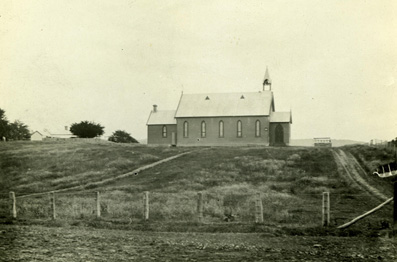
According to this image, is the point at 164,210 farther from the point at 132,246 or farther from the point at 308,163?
the point at 308,163

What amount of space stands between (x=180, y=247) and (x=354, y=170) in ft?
84.2

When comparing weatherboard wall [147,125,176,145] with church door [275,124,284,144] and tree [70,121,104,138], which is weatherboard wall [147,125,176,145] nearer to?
church door [275,124,284,144]

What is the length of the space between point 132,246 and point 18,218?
26.1ft

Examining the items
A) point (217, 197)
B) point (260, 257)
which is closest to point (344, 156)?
A: point (217, 197)

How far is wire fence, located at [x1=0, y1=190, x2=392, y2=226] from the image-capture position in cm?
1719

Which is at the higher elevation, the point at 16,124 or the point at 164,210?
the point at 16,124

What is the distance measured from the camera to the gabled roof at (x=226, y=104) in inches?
2215

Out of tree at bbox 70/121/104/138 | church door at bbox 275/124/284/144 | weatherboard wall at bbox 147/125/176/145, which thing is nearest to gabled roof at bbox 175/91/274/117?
church door at bbox 275/124/284/144

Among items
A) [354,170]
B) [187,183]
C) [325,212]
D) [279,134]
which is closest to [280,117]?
[279,134]

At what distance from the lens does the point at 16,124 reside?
84.9 meters

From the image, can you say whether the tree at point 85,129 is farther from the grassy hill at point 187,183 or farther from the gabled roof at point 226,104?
the gabled roof at point 226,104

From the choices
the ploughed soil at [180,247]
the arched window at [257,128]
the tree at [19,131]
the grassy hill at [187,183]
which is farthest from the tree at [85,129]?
the ploughed soil at [180,247]

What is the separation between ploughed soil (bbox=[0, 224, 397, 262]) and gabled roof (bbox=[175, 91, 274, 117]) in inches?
1685

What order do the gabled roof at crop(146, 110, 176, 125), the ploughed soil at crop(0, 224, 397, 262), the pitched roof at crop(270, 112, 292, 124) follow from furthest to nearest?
1. the gabled roof at crop(146, 110, 176, 125)
2. the pitched roof at crop(270, 112, 292, 124)
3. the ploughed soil at crop(0, 224, 397, 262)
